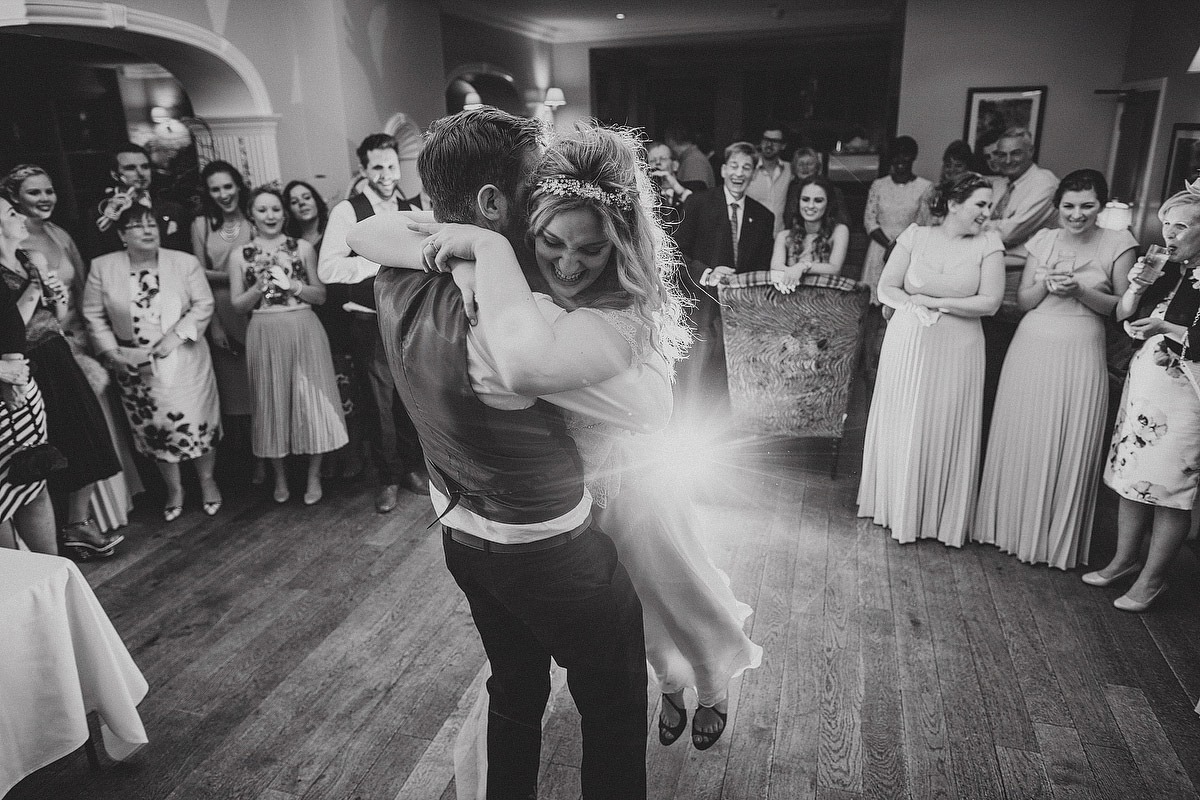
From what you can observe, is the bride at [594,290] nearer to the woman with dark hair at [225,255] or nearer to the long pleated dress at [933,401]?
the long pleated dress at [933,401]

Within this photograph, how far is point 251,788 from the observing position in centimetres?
210

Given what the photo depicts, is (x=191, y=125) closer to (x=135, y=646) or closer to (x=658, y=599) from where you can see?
(x=135, y=646)

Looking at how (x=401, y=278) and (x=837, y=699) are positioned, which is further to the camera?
(x=837, y=699)

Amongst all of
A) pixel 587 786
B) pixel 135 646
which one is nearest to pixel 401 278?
pixel 587 786

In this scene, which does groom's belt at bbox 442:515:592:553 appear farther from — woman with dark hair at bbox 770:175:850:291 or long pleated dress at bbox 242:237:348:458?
woman with dark hair at bbox 770:175:850:291

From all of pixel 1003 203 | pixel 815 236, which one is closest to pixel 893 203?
pixel 1003 203

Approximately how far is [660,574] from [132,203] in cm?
314

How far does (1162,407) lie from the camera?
266 cm

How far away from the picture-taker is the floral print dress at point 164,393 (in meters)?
3.54

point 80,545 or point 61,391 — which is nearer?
point 61,391

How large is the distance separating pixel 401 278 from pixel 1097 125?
294 inches

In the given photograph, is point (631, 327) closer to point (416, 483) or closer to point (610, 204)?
point (610, 204)

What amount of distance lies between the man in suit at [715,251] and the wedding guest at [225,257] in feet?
7.57

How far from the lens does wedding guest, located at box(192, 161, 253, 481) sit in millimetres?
4012
